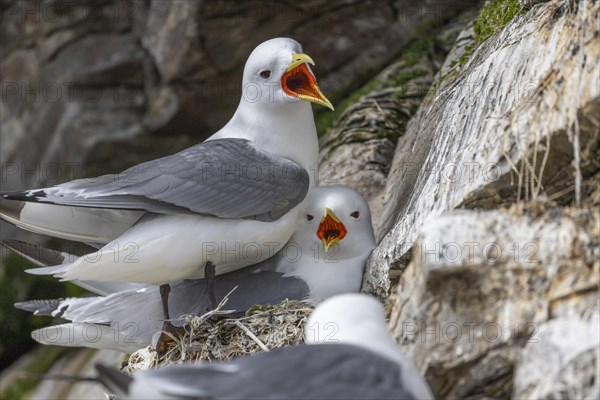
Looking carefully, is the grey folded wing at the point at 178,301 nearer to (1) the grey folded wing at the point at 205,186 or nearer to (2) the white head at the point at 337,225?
(2) the white head at the point at 337,225

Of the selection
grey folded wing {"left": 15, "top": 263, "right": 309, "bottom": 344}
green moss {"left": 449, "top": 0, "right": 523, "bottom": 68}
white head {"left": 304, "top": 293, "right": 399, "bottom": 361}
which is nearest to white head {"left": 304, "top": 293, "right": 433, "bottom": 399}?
white head {"left": 304, "top": 293, "right": 399, "bottom": 361}

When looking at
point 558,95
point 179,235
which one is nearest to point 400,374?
point 558,95

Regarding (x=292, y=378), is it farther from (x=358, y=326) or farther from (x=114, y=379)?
(x=114, y=379)

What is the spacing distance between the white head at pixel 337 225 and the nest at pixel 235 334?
420 mm

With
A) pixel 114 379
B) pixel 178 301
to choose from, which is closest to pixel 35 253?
pixel 178 301

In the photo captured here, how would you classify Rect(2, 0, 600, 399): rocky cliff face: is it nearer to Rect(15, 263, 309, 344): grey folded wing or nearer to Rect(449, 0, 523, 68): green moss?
Rect(449, 0, 523, 68): green moss

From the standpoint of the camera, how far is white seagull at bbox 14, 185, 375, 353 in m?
4.41

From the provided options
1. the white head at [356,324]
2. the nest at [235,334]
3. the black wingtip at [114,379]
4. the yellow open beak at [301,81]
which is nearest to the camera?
the black wingtip at [114,379]

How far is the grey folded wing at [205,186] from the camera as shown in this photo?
399cm

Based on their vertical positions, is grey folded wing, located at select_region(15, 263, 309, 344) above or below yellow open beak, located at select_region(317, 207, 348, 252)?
below

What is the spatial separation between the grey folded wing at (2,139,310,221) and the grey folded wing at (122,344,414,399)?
1415 mm

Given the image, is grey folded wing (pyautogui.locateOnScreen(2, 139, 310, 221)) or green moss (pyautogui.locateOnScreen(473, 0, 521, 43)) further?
green moss (pyautogui.locateOnScreen(473, 0, 521, 43))

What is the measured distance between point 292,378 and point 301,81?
2.13 m

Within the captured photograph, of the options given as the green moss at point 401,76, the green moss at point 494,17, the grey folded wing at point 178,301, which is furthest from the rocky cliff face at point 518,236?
the green moss at point 401,76
